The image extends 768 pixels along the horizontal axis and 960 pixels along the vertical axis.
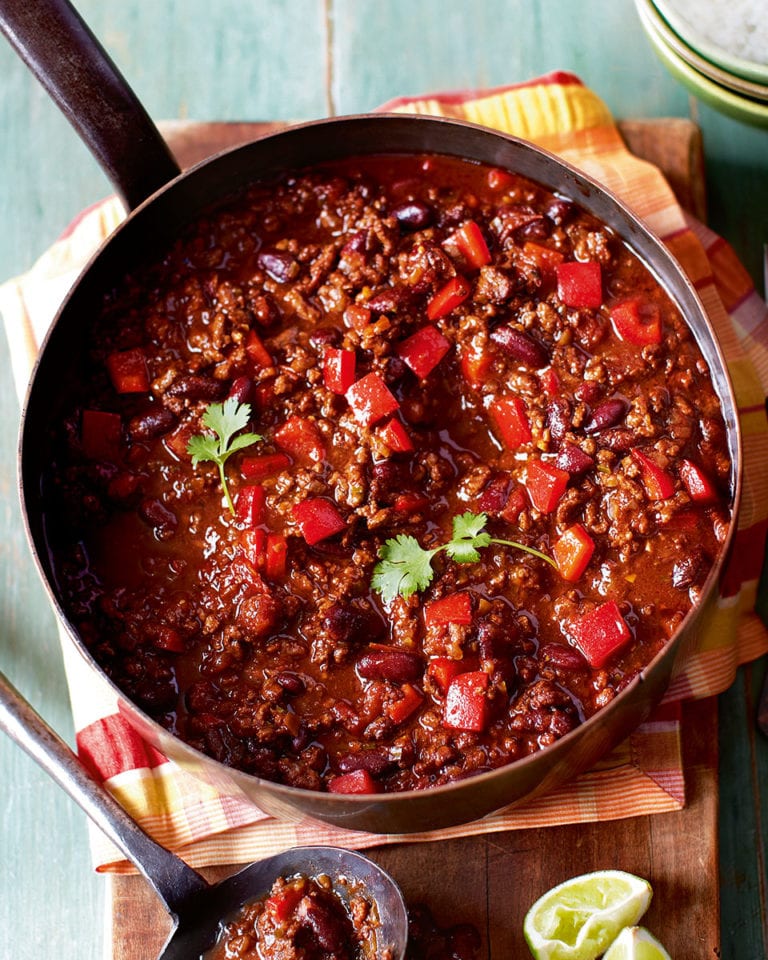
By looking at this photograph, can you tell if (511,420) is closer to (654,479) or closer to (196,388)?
(654,479)

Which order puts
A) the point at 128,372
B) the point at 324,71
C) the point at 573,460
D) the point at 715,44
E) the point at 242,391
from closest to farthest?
the point at 573,460 < the point at 242,391 < the point at 128,372 < the point at 715,44 < the point at 324,71

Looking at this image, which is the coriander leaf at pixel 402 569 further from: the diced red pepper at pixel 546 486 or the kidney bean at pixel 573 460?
the kidney bean at pixel 573 460

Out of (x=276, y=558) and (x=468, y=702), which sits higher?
(x=276, y=558)

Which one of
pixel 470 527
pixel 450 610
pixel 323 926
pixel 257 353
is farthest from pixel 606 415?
pixel 323 926

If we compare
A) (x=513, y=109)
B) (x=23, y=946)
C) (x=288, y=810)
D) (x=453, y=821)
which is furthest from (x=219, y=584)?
(x=513, y=109)

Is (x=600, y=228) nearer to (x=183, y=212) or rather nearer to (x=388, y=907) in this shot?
(x=183, y=212)

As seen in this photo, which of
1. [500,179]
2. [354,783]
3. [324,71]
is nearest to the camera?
[354,783]

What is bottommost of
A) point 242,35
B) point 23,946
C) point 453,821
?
point 23,946
